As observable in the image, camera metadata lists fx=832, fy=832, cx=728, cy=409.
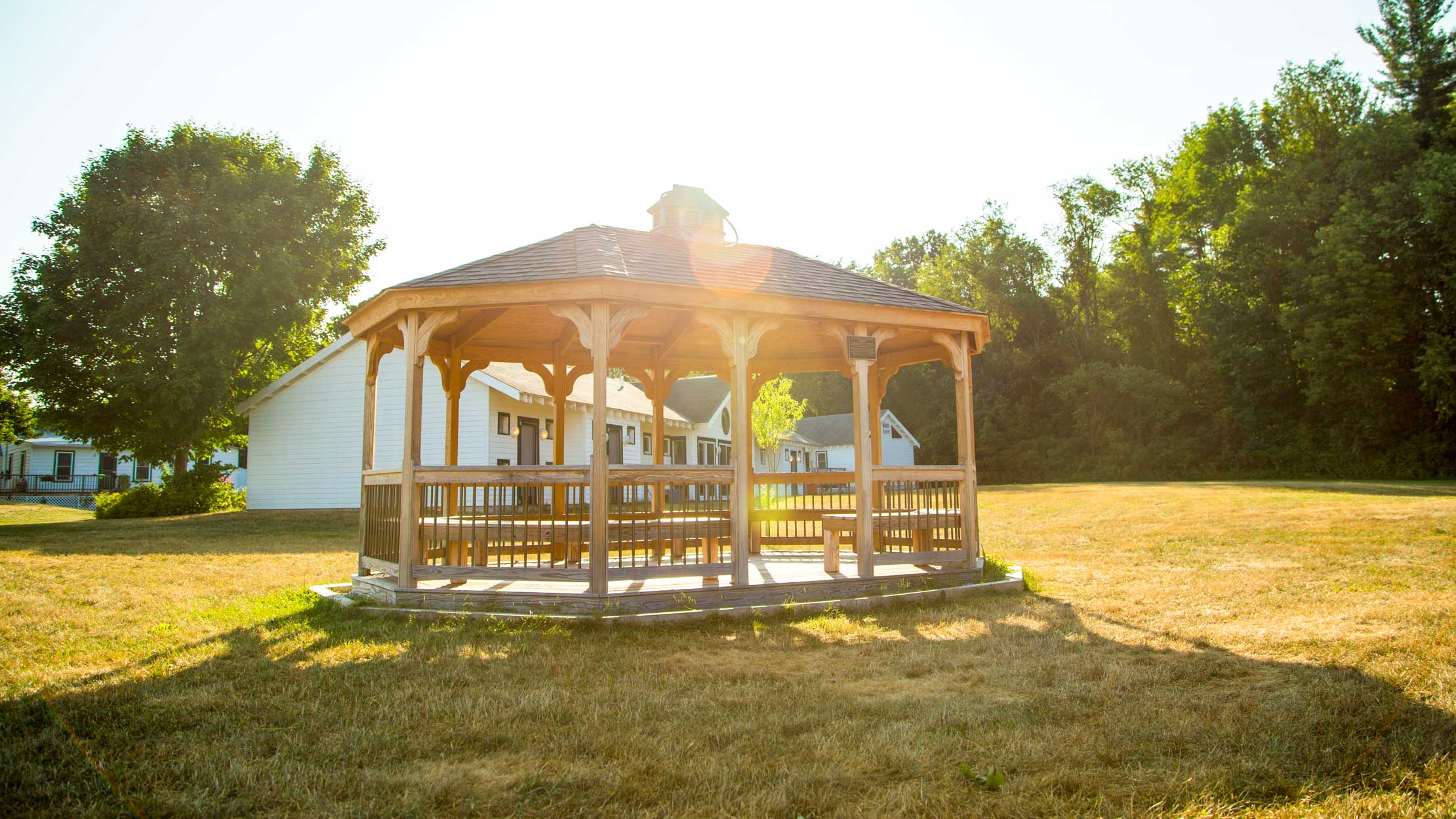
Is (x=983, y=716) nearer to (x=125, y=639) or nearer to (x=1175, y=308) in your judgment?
(x=125, y=639)

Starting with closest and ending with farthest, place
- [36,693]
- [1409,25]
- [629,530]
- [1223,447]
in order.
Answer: [36,693] < [629,530] < [1409,25] < [1223,447]

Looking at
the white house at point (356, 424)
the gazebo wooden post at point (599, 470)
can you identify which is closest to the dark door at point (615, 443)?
the white house at point (356, 424)

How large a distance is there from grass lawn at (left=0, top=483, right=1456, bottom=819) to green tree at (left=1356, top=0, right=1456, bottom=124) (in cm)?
3533

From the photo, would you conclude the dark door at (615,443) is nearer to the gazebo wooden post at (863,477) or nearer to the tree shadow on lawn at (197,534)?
the tree shadow on lawn at (197,534)

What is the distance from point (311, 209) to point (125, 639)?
24039 mm

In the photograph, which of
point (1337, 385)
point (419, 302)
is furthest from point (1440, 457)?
point (419, 302)

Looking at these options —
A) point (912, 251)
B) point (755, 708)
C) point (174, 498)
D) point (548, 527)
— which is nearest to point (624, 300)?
point (548, 527)

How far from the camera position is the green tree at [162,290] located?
76.4ft

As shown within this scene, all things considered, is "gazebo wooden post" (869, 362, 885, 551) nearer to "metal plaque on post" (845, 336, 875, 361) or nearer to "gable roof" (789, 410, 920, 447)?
"metal plaque on post" (845, 336, 875, 361)

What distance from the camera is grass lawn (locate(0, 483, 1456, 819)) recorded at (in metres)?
3.49

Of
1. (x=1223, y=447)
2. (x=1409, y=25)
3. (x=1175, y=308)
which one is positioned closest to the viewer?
(x=1409, y=25)

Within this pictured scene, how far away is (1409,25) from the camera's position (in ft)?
114

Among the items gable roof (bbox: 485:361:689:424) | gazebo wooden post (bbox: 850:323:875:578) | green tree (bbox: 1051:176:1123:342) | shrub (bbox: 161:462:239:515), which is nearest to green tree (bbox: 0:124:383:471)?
shrub (bbox: 161:462:239:515)

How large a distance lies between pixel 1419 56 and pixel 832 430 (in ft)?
112
